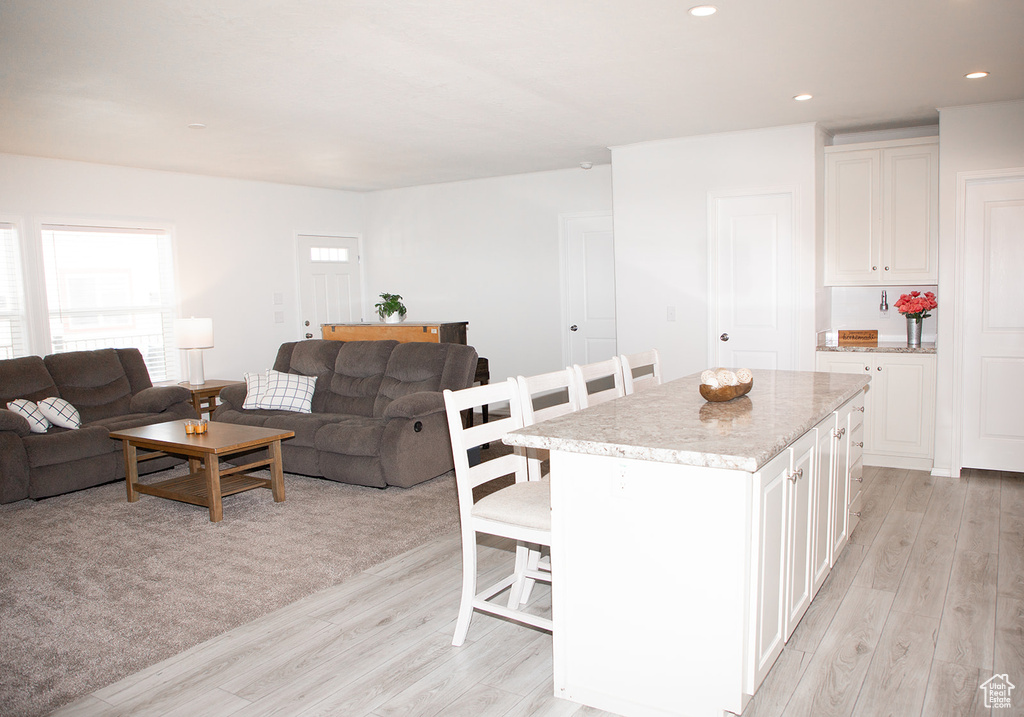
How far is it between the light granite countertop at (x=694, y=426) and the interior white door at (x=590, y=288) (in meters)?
3.94

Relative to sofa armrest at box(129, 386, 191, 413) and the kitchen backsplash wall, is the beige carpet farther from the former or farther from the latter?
the kitchen backsplash wall

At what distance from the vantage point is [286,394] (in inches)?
221

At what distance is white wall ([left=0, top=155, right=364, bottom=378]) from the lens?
5871mm

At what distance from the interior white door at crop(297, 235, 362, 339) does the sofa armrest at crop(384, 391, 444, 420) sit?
3354 millimetres

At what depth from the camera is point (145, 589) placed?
327cm

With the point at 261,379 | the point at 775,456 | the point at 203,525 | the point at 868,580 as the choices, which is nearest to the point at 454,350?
the point at 261,379

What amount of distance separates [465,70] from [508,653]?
2762 millimetres

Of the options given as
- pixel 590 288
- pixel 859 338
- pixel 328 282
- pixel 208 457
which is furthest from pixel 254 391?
pixel 859 338

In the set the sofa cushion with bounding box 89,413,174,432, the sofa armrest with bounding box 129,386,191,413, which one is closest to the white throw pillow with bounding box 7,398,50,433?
the sofa cushion with bounding box 89,413,174,432

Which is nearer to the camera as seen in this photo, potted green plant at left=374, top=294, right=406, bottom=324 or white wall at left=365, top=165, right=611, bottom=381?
white wall at left=365, top=165, right=611, bottom=381

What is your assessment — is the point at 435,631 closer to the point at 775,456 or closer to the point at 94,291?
the point at 775,456

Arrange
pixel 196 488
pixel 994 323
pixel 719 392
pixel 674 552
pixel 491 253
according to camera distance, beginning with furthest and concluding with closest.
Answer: pixel 491 253 < pixel 994 323 < pixel 196 488 < pixel 719 392 < pixel 674 552

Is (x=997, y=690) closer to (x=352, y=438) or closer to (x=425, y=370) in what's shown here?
(x=352, y=438)

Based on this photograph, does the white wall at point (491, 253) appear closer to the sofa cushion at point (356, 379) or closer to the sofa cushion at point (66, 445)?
the sofa cushion at point (356, 379)
